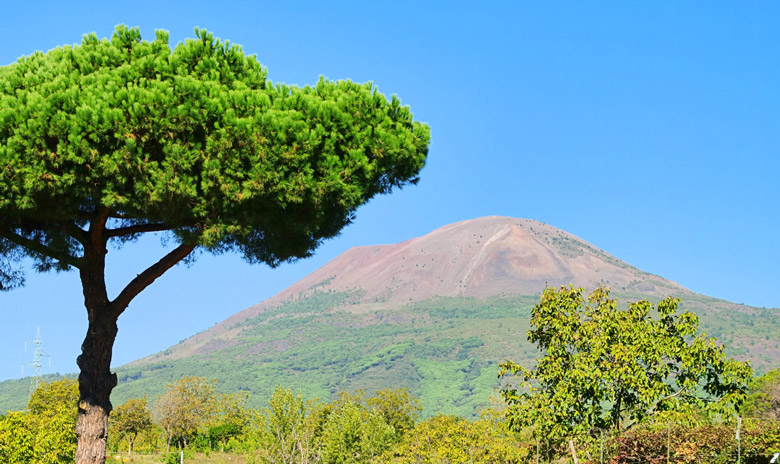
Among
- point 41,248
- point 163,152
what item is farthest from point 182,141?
point 41,248

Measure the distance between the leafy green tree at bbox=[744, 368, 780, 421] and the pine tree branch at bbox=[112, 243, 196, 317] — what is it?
34.0 meters

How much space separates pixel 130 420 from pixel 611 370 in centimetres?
4346

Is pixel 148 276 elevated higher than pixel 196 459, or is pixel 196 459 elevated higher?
pixel 148 276

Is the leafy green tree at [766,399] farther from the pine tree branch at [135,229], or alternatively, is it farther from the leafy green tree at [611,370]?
the pine tree branch at [135,229]

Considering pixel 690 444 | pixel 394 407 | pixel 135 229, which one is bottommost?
pixel 394 407

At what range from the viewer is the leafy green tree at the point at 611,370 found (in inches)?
503

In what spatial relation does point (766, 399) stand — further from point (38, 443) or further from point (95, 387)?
point (95, 387)

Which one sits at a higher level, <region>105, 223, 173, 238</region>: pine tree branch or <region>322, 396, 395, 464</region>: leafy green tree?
<region>105, 223, 173, 238</region>: pine tree branch

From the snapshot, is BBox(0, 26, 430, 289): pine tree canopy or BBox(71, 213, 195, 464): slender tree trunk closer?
BBox(0, 26, 430, 289): pine tree canopy

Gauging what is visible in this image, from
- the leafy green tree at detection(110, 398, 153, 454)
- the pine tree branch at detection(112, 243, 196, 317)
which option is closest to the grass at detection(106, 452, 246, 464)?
the leafy green tree at detection(110, 398, 153, 454)

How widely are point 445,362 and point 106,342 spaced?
180 meters

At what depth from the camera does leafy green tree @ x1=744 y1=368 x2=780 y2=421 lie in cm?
3960

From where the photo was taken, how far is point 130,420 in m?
49.5

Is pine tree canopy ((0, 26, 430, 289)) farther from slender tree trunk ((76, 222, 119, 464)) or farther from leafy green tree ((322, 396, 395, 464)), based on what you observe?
leafy green tree ((322, 396, 395, 464))
